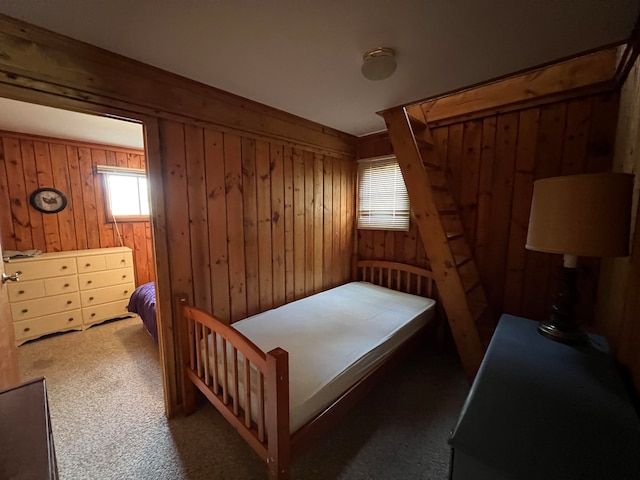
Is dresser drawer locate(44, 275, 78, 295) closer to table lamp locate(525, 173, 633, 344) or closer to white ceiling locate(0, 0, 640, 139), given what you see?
white ceiling locate(0, 0, 640, 139)

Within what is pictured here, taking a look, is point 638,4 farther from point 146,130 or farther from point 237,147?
point 146,130

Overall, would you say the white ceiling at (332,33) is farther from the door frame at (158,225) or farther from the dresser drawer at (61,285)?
the dresser drawer at (61,285)

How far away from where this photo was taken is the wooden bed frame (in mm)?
1113

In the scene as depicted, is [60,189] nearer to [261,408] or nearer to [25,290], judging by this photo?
[25,290]

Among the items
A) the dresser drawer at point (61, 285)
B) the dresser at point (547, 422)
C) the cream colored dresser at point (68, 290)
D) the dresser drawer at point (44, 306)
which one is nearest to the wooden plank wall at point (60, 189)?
the cream colored dresser at point (68, 290)

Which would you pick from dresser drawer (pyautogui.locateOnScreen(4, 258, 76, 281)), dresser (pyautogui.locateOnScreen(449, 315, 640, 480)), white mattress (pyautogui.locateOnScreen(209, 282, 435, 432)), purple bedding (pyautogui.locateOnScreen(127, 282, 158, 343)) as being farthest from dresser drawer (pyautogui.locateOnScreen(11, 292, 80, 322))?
dresser (pyautogui.locateOnScreen(449, 315, 640, 480))

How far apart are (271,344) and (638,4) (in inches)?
94.7

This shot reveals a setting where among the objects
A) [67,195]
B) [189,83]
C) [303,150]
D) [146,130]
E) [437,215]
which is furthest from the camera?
[67,195]

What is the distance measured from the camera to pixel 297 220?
2.56 meters

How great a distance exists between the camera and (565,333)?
4.14ft

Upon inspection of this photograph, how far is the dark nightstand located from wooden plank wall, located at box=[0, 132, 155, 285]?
251 cm

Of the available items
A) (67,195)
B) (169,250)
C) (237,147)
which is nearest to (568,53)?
(237,147)

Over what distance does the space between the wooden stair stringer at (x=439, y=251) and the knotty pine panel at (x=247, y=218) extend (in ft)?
3.10

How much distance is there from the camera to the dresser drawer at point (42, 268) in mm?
2697
